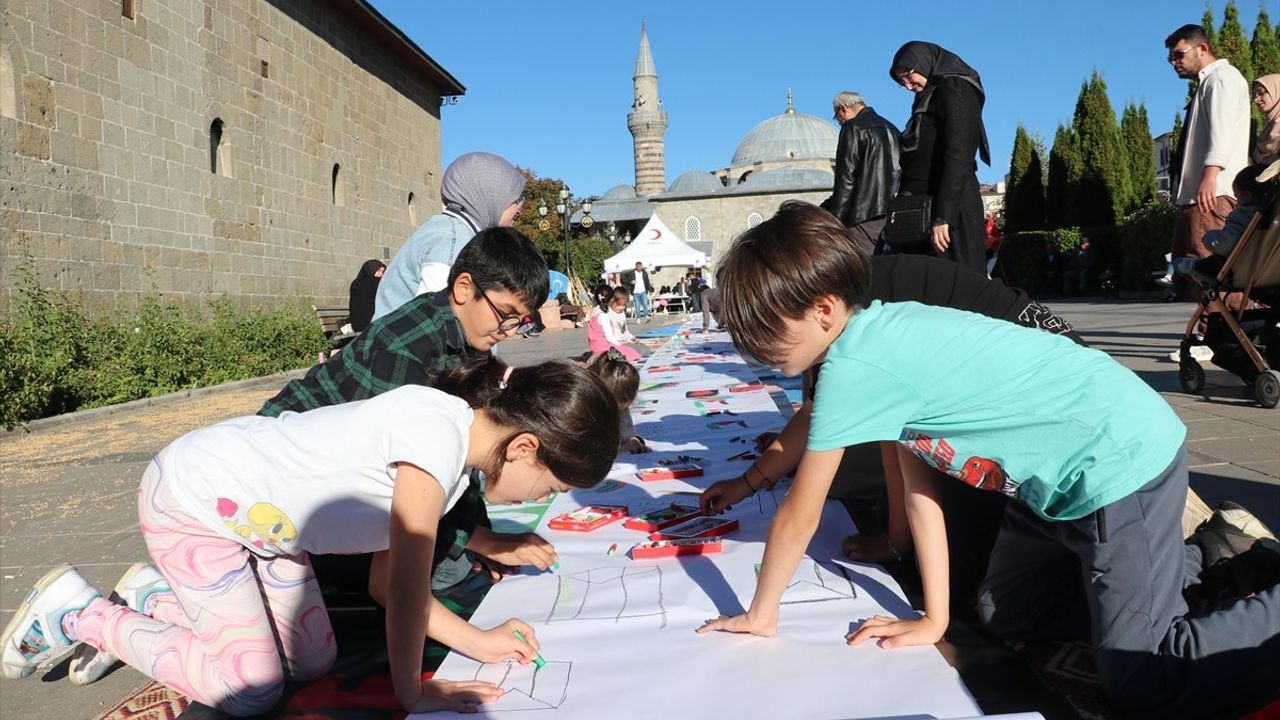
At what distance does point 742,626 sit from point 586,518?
1051mm

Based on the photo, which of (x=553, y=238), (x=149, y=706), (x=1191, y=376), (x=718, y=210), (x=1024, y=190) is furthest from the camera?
(x=718, y=210)

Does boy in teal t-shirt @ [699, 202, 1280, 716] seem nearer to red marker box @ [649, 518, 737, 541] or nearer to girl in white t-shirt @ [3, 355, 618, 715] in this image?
girl in white t-shirt @ [3, 355, 618, 715]

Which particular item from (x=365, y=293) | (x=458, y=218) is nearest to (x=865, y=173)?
(x=458, y=218)

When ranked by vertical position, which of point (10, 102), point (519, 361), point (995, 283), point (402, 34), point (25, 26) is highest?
point (402, 34)

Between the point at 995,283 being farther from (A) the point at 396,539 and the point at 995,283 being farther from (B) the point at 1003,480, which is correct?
(A) the point at 396,539

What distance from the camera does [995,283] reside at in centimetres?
254

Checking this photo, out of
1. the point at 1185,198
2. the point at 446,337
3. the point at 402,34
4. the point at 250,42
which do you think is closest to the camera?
the point at 446,337

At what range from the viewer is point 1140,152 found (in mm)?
21953

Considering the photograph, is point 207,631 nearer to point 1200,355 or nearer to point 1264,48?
point 1200,355

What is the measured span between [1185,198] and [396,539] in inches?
198

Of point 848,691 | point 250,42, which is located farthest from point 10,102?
point 848,691

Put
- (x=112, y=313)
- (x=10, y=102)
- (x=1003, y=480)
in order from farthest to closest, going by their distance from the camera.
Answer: (x=112, y=313), (x=10, y=102), (x=1003, y=480)

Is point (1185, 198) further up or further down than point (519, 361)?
further up

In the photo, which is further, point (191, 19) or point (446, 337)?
point (191, 19)
